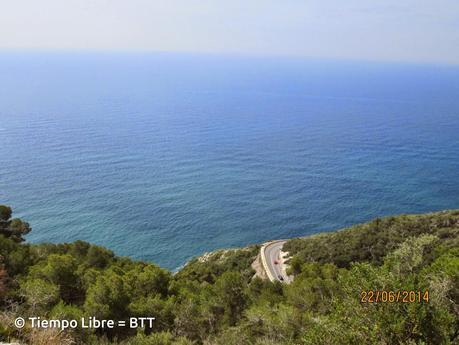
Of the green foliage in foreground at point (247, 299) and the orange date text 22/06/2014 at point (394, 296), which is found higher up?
the orange date text 22/06/2014 at point (394, 296)

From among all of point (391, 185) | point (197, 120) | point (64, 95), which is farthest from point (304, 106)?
point (64, 95)

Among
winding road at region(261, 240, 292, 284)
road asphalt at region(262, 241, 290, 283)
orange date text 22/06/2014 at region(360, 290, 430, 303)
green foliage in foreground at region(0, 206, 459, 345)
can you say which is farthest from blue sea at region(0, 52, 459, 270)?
orange date text 22/06/2014 at region(360, 290, 430, 303)

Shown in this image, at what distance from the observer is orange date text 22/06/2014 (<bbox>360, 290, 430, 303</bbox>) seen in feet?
35.5

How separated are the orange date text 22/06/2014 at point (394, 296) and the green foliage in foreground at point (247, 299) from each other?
0.53ft

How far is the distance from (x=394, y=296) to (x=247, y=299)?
14032 millimetres

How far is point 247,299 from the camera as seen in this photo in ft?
77.9

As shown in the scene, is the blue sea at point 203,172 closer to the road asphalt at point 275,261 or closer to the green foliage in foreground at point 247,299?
the road asphalt at point 275,261

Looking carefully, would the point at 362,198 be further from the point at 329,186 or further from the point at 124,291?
the point at 124,291

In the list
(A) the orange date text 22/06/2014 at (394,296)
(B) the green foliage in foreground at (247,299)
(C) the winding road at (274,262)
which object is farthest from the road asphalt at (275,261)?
(A) the orange date text 22/06/2014 at (394,296)

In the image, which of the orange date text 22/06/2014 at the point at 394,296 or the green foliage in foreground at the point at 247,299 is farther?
the orange date text 22/06/2014 at the point at 394,296

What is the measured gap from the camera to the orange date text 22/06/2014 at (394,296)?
10.8 metres

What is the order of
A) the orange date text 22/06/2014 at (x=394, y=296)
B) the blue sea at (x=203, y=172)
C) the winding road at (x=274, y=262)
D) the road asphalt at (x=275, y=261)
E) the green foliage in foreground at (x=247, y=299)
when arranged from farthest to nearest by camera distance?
the blue sea at (x=203, y=172) → the road asphalt at (x=275, y=261) → the winding road at (x=274, y=262) → the orange date text 22/06/2014 at (x=394, y=296) → the green foliage in foreground at (x=247, y=299)

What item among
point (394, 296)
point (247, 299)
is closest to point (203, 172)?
point (247, 299)

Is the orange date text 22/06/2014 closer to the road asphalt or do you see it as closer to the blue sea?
the road asphalt
